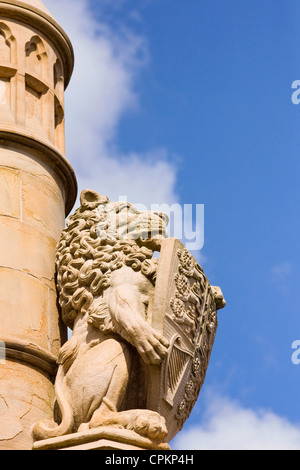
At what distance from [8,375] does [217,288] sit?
2.49 meters

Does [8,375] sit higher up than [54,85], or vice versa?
[54,85]

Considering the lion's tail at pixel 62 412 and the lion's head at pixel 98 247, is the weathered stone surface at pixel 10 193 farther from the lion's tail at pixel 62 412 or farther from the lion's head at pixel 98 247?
the lion's tail at pixel 62 412

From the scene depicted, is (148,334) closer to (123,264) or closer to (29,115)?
(123,264)

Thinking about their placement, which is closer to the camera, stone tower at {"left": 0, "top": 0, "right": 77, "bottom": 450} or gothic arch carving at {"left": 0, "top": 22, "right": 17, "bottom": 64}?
stone tower at {"left": 0, "top": 0, "right": 77, "bottom": 450}

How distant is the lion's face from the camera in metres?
12.8

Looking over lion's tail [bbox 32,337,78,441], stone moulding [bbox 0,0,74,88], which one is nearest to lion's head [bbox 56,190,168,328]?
lion's tail [bbox 32,337,78,441]

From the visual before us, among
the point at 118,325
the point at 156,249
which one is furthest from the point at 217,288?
the point at 118,325

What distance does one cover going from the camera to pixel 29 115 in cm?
1429

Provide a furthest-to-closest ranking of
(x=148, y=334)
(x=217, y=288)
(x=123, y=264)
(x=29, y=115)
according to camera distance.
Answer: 1. (x=29, y=115)
2. (x=217, y=288)
3. (x=123, y=264)
4. (x=148, y=334)

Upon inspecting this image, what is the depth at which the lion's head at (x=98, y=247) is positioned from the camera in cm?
1245

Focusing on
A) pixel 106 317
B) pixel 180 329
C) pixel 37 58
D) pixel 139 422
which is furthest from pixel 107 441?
pixel 37 58

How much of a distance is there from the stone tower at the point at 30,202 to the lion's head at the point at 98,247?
30 centimetres

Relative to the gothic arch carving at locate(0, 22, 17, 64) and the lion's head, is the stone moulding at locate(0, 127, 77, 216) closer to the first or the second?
the lion's head

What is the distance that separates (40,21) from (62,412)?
17.5 ft
